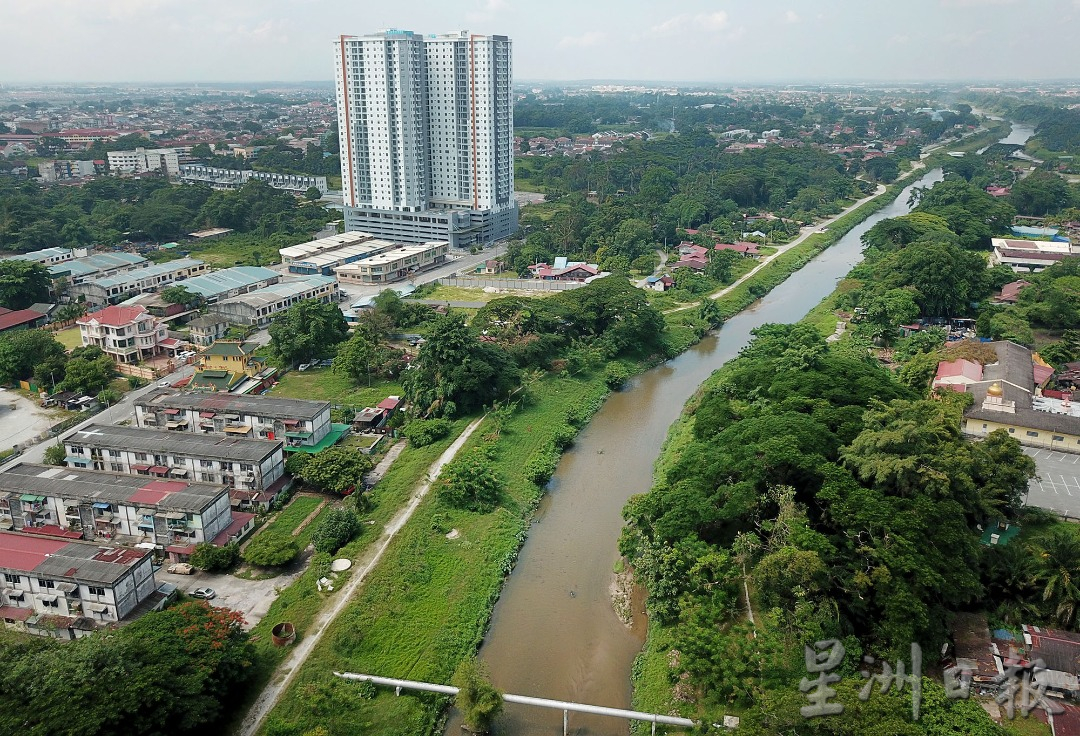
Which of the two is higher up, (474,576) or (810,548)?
(810,548)

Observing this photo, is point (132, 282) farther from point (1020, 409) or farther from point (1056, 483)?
point (1056, 483)

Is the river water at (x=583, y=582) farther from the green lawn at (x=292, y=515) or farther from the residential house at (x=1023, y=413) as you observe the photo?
the residential house at (x=1023, y=413)

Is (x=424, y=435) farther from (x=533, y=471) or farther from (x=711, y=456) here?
(x=711, y=456)

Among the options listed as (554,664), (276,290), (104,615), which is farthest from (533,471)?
(276,290)

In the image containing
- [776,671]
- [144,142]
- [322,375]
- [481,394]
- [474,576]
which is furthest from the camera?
[144,142]

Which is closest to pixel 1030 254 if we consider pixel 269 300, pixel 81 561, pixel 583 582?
pixel 583 582
